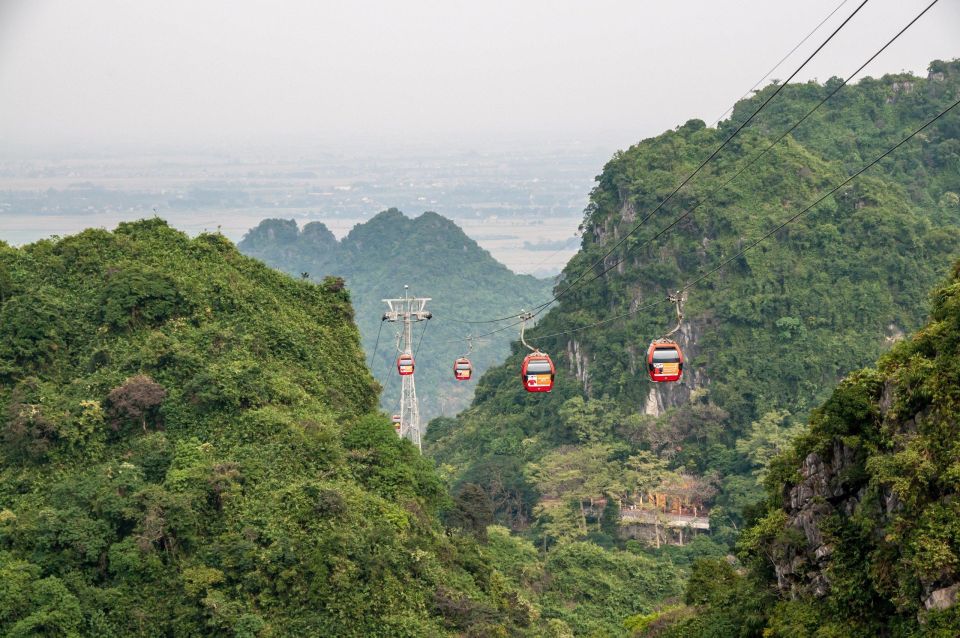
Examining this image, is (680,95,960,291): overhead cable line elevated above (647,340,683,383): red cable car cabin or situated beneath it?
elevated above

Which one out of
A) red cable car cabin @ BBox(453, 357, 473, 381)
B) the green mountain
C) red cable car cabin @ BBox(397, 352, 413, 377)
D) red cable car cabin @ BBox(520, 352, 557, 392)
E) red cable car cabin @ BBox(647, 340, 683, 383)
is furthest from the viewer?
the green mountain

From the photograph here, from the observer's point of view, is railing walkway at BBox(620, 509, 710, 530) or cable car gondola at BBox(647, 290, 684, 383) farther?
railing walkway at BBox(620, 509, 710, 530)

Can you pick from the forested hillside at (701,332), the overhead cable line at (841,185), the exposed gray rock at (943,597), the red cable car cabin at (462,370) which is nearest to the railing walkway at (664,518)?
the forested hillside at (701,332)

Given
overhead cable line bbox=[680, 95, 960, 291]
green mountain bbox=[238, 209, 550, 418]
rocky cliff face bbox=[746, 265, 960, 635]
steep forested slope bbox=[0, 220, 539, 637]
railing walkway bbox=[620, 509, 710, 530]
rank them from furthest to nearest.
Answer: green mountain bbox=[238, 209, 550, 418] < railing walkway bbox=[620, 509, 710, 530] < steep forested slope bbox=[0, 220, 539, 637] < overhead cable line bbox=[680, 95, 960, 291] < rocky cliff face bbox=[746, 265, 960, 635]

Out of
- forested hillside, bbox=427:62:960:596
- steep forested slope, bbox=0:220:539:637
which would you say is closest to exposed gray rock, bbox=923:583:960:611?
steep forested slope, bbox=0:220:539:637

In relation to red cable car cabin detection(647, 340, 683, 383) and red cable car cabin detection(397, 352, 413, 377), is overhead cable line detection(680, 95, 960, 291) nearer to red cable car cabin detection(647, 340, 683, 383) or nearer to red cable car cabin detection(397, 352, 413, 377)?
red cable car cabin detection(647, 340, 683, 383)

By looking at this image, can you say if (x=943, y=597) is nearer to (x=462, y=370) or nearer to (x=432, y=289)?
(x=462, y=370)
